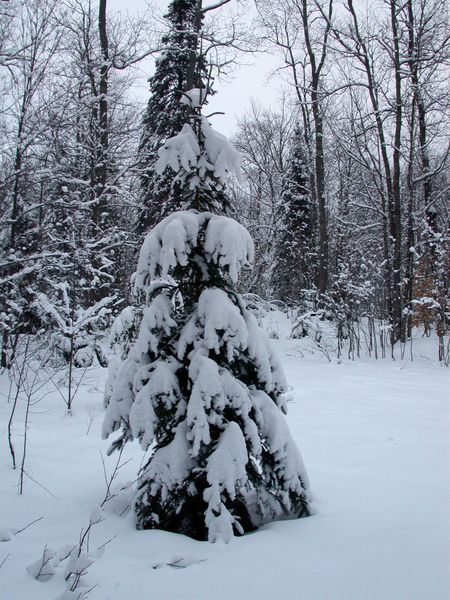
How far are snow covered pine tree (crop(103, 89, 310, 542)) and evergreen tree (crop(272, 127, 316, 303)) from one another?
20.1 meters

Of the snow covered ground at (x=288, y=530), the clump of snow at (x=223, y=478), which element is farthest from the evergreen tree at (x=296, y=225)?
the clump of snow at (x=223, y=478)

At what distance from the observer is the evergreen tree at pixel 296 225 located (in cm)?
2331

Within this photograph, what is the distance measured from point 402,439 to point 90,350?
24.1 feet

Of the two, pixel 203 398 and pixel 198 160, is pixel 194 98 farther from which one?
pixel 203 398

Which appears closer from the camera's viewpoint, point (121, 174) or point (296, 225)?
point (121, 174)

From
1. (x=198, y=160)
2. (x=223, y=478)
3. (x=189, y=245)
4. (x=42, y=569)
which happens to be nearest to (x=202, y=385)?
(x=223, y=478)

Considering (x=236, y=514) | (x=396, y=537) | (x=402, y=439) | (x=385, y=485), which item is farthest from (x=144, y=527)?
(x=402, y=439)

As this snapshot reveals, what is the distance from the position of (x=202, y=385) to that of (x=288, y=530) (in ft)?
3.65

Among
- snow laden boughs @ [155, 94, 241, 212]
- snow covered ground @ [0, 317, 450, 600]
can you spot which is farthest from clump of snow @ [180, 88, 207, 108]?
snow covered ground @ [0, 317, 450, 600]

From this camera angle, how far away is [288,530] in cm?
288

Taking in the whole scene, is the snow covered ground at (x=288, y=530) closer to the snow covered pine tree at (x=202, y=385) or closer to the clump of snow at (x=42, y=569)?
the clump of snow at (x=42, y=569)

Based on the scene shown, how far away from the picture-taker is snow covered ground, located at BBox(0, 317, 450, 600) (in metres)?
2.23

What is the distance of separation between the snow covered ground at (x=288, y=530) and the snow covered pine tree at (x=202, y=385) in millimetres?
230

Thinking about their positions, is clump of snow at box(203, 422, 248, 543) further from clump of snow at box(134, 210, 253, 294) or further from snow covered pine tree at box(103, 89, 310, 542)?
clump of snow at box(134, 210, 253, 294)
